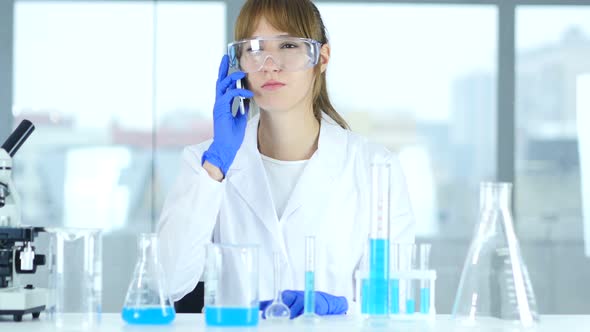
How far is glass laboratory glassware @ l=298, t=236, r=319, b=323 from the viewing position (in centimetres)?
160

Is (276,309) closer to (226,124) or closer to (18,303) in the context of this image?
(18,303)

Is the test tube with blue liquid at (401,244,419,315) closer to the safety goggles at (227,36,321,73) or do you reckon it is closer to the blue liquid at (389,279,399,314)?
the blue liquid at (389,279,399,314)

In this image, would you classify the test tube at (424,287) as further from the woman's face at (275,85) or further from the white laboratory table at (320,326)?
the woman's face at (275,85)

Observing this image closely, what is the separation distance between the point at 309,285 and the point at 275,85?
0.87 m

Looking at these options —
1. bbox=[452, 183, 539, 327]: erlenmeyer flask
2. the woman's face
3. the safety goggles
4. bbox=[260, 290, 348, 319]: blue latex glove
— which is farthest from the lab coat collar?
bbox=[452, 183, 539, 327]: erlenmeyer flask

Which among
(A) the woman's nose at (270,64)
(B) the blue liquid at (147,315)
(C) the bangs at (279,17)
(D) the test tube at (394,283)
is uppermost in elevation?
(C) the bangs at (279,17)

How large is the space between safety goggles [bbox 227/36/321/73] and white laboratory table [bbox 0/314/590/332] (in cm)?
84

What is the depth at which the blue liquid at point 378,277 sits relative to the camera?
5.04 feet

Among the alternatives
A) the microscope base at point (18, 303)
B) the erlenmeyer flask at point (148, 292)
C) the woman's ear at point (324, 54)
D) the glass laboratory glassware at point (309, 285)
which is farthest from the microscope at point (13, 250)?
the woman's ear at point (324, 54)

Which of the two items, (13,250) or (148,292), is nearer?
(148,292)

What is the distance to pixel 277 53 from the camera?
2.28 m

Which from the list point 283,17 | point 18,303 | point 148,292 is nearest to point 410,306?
point 148,292

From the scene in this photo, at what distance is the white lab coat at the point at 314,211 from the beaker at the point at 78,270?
0.67 meters

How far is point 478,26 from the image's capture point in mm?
4422
